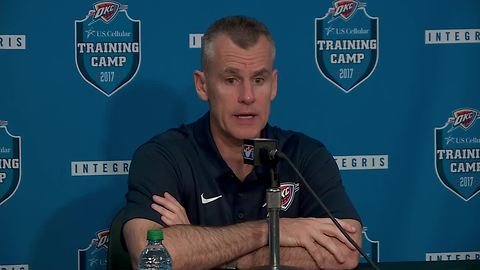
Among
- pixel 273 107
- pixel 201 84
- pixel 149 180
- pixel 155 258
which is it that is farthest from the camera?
pixel 273 107

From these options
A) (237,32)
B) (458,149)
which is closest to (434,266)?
(237,32)

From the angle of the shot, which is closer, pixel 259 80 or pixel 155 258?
pixel 155 258

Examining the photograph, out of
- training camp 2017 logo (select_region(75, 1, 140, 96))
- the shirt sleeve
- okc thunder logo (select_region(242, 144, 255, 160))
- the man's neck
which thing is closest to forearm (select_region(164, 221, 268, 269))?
the shirt sleeve

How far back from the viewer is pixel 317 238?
2693 mm

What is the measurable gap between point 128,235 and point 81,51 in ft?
3.50

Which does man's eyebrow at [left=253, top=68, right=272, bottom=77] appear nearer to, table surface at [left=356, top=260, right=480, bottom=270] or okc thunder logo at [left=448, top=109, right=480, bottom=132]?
table surface at [left=356, top=260, right=480, bottom=270]

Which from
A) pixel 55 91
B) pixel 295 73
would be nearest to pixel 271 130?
pixel 295 73

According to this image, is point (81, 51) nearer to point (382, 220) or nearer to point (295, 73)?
point (295, 73)

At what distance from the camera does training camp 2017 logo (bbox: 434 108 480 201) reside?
362cm

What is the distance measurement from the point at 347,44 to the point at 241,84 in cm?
85

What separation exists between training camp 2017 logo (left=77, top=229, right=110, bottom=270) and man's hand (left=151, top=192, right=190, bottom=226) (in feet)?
2.74

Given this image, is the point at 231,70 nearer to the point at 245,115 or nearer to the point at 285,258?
the point at 245,115

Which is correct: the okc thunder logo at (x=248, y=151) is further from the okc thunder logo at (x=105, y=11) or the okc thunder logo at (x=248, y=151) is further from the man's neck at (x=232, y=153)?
the okc thunder logo at (x=105, y=11)

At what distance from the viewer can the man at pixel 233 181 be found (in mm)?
2660
